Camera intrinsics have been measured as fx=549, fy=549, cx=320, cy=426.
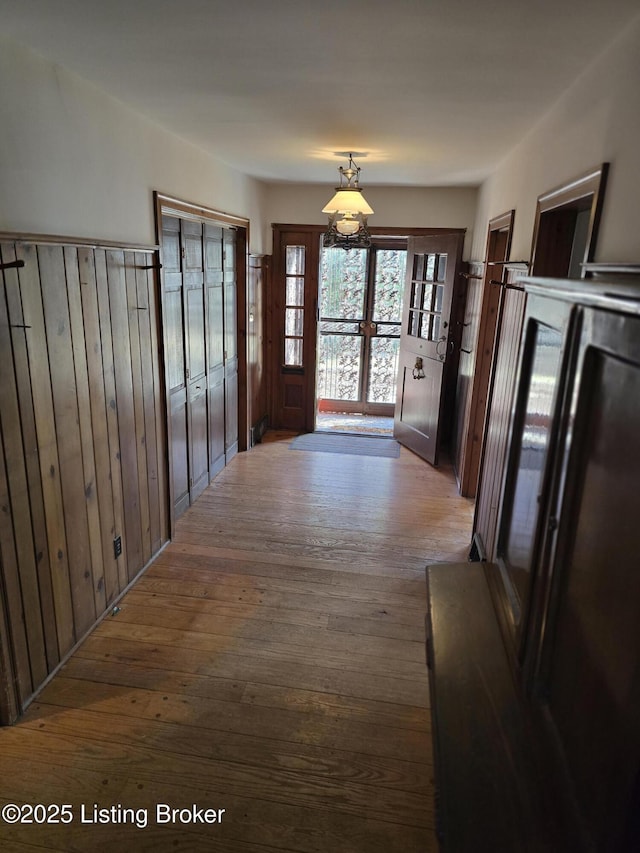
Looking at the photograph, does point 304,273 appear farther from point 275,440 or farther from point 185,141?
point 185,141

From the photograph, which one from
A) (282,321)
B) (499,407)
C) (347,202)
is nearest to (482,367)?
(499,407)

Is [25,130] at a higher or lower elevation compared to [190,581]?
higher

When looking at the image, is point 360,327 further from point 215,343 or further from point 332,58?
point 332,58

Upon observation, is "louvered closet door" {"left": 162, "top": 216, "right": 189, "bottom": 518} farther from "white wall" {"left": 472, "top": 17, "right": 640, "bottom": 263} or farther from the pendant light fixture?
"white wall" {"left": 472, "top": 17, "right": 640, "bottom": 263}

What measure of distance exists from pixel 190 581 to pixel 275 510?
104 centimetres

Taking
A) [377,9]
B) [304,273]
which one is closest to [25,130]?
[377,9]

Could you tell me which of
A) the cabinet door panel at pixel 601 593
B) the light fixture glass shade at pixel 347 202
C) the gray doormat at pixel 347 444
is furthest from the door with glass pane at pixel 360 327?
the cabinet door panel at pixel 601 593

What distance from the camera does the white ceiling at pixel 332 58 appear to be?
62.4 inches

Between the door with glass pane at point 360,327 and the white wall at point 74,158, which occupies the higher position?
the white wall at point 74,158

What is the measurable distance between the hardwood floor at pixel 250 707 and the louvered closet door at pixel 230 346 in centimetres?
145

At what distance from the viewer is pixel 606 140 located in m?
1.78

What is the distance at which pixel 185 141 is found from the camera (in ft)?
11.5

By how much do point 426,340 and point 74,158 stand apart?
141 inches

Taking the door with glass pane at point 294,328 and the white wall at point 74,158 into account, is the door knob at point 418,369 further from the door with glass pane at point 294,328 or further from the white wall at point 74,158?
the white wall at point 74,158
